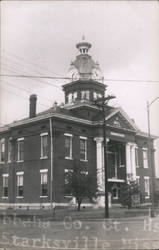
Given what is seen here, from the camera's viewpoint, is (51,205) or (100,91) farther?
(100,91)

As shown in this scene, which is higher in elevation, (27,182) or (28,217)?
(27,182)

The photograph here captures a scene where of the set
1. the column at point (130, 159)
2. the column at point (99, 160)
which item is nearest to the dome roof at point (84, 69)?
the column at point (130, 159)

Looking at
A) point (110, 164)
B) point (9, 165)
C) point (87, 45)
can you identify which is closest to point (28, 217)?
point (9, 165)

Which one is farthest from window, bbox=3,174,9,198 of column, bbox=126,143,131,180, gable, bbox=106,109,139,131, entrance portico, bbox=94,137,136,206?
column, bbox=126,143,131,180

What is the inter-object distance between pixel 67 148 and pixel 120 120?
920 centimetres

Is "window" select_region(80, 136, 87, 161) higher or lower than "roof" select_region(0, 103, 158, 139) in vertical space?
lower

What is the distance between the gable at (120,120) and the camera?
45959 millimetres

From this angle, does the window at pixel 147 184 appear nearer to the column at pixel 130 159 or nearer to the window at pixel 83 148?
the column at pixel 130 159

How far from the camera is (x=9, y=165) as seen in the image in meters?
45.5

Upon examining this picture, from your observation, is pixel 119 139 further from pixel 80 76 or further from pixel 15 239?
pixel 15 239

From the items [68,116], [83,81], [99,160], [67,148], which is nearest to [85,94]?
[83,81]

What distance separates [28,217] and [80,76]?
26168 mm

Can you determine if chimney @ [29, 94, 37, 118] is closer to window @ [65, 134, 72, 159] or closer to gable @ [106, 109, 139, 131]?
window @ [65, 134, 72, 159]

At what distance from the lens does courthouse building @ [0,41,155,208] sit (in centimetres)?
4009
